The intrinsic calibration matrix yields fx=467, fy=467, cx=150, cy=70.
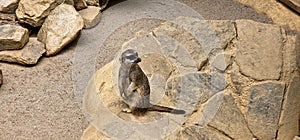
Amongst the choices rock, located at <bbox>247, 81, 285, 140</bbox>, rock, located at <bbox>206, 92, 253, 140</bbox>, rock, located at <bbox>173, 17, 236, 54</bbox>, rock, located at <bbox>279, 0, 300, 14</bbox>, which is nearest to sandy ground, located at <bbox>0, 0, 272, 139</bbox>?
rock, located at <bbox>279, 0, 300, 14</bbox>

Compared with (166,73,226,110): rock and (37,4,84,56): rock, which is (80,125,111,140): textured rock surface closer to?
(166,73,226,110): rock

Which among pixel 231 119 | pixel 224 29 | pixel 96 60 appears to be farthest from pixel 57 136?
pixel 224 29

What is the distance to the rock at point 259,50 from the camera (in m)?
2.53

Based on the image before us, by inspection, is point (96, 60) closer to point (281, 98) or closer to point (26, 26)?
point (26, 26)

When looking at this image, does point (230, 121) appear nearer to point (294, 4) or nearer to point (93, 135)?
point (93, 135)

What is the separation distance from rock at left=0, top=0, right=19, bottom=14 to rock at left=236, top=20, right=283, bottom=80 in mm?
1737

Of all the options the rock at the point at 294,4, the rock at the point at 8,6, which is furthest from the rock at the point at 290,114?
the rock at the point at 8,6

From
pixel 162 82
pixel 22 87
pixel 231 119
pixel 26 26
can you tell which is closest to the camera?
pixel 231 119

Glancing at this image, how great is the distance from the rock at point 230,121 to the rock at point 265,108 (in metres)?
0.04

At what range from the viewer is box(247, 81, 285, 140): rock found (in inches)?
91.4

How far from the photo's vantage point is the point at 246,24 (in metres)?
2.79

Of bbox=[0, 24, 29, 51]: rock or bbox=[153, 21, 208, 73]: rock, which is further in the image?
bbox=[0, 24, 29, 51]: rock

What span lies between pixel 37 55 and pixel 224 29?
130 cm

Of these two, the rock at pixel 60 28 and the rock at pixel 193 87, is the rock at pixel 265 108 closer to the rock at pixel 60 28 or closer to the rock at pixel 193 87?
the rock at pixel 193 87
